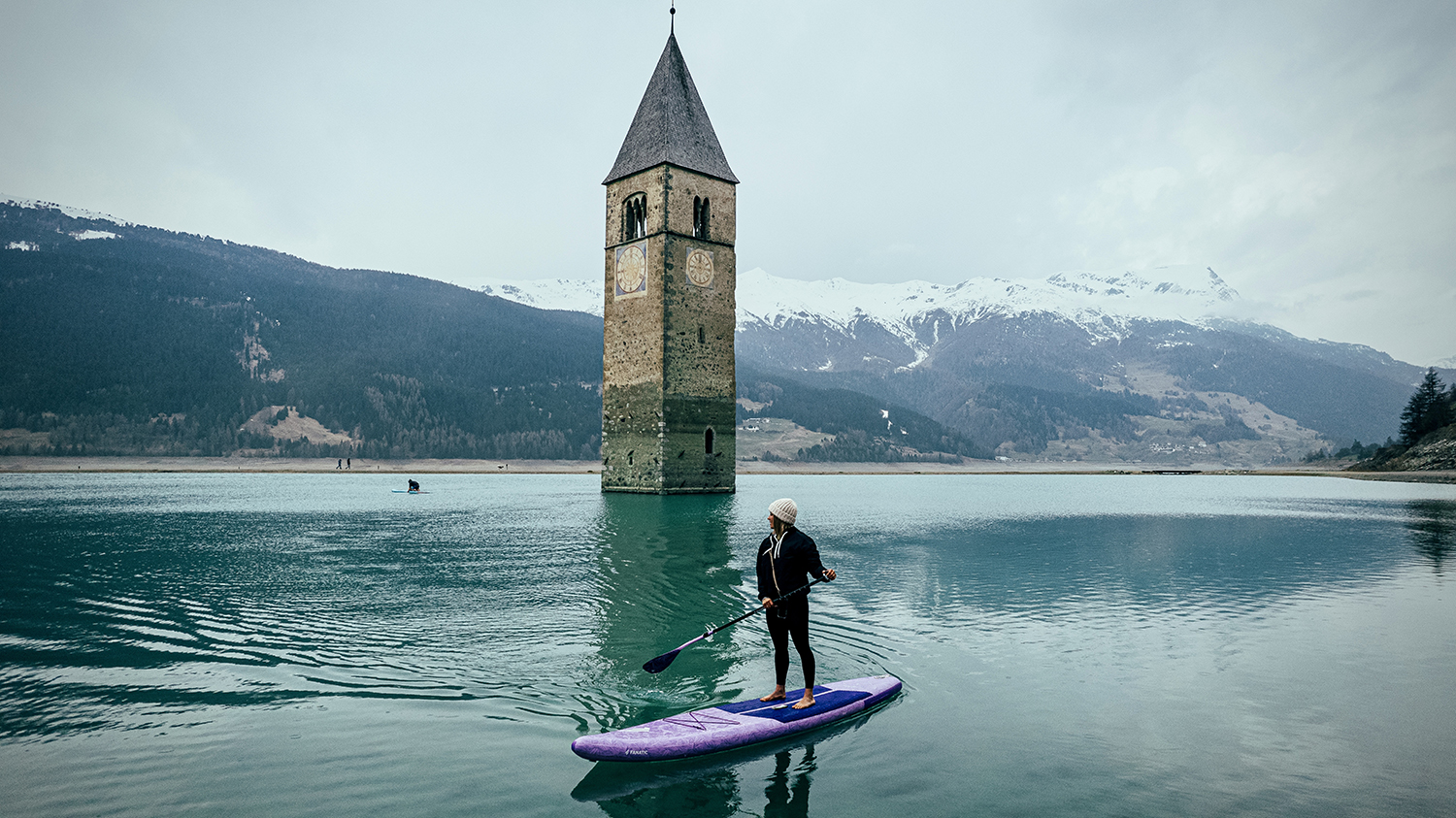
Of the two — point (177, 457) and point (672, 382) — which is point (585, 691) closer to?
point (672, 382)

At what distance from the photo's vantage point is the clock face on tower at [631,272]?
54.1 m

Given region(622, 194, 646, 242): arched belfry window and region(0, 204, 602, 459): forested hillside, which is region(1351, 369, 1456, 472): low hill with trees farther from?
region(0, 204, 602, 459): forested hillside

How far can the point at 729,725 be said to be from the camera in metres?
8.96

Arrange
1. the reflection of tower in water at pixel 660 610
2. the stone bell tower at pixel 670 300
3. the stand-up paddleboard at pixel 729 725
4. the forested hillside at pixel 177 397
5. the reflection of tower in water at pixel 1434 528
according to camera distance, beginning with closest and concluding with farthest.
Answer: the stand-up paddleboard at pixel 729 725 → the reflection of tower in water at pixel 660 610 → the reflection of tower in water at pixel 1434 528 → the stone bell tower at pixel 670 300 → the forested hillside at pixel 177 397

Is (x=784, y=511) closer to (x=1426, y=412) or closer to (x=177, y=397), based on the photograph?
(x=1426, y=412)

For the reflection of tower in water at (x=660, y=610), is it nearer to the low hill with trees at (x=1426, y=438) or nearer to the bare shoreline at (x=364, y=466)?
the low hill with trees at (x=1426, y=438)

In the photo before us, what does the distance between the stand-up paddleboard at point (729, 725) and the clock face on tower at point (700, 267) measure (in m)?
45.3

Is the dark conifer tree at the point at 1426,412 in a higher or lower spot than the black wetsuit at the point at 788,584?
higher

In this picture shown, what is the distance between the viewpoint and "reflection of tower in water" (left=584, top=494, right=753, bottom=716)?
10625 mm

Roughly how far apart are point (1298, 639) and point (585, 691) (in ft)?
39.3

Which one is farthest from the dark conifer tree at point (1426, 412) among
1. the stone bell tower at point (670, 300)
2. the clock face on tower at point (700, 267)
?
the clock face on tower at point (700, 267)

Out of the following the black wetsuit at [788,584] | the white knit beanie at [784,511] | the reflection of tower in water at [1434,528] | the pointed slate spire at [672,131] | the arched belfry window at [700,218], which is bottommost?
the reflection of tower in water at [1434,528]

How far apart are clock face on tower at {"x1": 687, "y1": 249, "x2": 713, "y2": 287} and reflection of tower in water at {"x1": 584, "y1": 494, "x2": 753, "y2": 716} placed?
24301 mm

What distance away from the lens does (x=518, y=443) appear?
17838 centimetres
